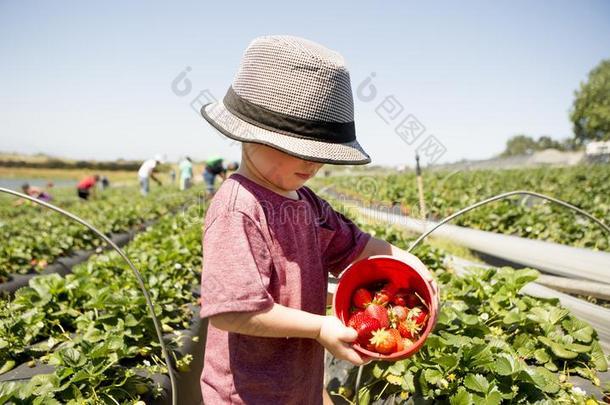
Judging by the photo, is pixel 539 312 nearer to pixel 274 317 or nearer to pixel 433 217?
pixel 274 317

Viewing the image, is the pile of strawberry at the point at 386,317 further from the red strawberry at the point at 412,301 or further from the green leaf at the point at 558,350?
the green leaf at the point at 558,350

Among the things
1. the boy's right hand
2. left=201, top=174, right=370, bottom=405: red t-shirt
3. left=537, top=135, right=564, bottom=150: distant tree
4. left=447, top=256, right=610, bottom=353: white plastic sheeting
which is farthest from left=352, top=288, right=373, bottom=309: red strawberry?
left=537, top=135, right=564, bottom=150: distant tree

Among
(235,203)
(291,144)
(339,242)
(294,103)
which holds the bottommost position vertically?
→ (339,242)

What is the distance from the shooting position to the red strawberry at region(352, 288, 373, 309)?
4.04 ft

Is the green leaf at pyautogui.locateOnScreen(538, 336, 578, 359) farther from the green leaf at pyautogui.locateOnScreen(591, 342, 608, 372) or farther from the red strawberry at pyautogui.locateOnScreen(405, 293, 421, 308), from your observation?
the red strawberry at pyautogui.locateOnScreen(405, 293, 421, 308)

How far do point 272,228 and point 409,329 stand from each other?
1.60ft

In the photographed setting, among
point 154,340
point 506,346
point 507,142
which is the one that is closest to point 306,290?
point 506,346

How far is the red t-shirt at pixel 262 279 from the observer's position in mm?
949

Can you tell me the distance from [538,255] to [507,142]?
105641mm

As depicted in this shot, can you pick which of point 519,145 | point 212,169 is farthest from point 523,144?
point 212,169

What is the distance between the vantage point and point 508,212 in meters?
5.52

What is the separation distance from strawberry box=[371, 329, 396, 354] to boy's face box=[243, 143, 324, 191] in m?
0.45

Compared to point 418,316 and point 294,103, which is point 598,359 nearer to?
point 418,316

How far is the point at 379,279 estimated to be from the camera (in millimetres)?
1325
